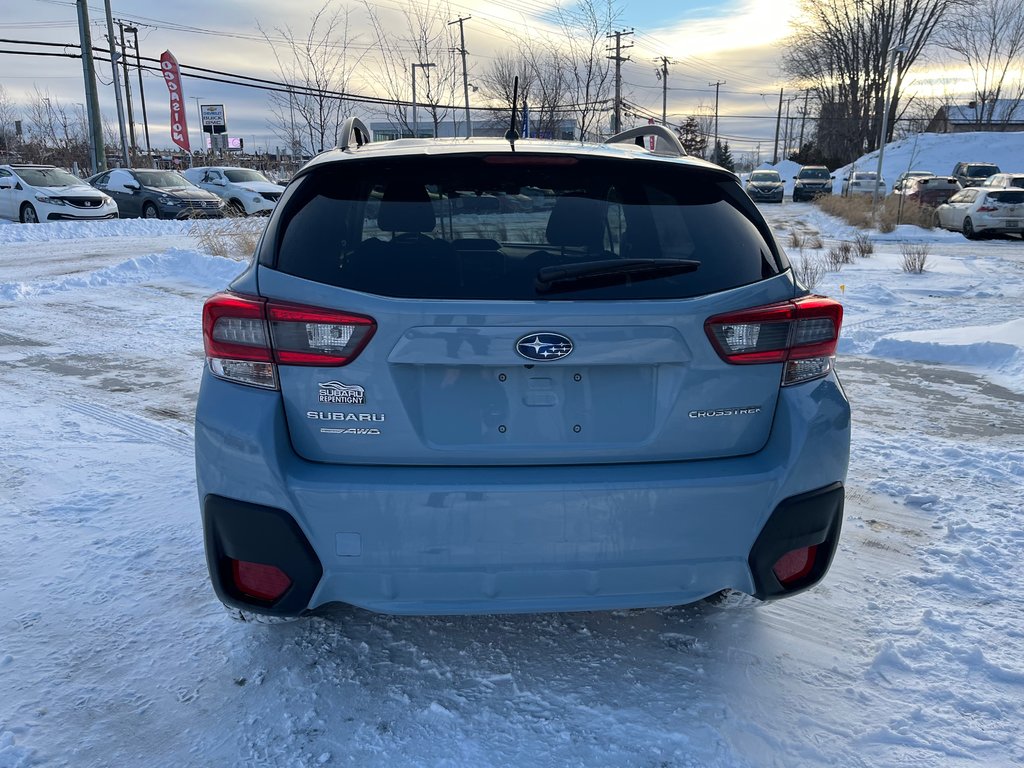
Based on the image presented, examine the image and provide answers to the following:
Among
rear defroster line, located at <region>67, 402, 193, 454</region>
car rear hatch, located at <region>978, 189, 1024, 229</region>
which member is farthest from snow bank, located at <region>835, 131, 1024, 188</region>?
rear defroster line, located at <region>67, 402, 193, 454</region>

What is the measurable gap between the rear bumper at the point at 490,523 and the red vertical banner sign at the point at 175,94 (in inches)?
1484

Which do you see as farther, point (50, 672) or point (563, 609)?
point (50, 672)

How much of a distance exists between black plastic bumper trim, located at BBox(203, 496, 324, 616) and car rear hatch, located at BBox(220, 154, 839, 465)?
232 millimetres

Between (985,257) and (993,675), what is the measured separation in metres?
16.8

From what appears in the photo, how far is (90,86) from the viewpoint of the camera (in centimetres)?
2566

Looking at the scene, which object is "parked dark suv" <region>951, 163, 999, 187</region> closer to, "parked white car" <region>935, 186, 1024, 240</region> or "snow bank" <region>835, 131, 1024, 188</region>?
"snow bank" <region>835, 131, 1024, 188</region>

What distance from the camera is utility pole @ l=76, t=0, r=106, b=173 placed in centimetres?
2548

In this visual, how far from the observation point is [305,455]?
2.25m

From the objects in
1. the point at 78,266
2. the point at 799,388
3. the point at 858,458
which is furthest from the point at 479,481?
the point at 78,266

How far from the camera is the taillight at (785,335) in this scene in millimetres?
2291

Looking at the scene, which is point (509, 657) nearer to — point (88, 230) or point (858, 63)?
point (88, 230)

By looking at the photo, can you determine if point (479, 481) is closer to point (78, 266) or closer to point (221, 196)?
point (78, 266)

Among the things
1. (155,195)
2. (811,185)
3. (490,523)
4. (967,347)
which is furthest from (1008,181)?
(490,523)

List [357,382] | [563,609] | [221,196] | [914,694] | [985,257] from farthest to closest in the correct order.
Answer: [221,196], [985,257], [914,694], [563,609], [357,382]
